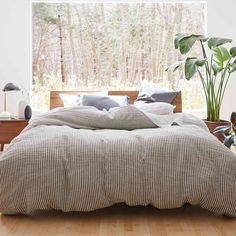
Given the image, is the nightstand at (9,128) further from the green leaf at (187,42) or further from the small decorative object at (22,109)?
the green leaf at (187,42)

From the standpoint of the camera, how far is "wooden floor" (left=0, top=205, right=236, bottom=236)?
2.62 m

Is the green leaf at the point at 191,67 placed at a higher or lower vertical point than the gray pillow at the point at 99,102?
higher

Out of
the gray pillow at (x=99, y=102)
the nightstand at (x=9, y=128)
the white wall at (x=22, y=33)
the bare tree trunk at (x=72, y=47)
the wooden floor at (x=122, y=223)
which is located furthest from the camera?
the bare tree trunk at (x=72, y=47)

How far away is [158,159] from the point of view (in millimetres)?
2916

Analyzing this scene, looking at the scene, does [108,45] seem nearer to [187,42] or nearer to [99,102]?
[99,102]

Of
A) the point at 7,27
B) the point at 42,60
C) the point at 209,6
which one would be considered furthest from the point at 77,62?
the point at 209,6

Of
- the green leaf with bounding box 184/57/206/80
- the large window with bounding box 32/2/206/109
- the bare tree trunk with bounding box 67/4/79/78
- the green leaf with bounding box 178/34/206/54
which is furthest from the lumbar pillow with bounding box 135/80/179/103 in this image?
the bare tree trunk with bounding box 67/4/79/78

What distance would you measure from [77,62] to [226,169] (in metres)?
4.44

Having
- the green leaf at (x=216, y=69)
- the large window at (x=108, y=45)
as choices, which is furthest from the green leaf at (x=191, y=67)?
the large window at (x=108, y=45)

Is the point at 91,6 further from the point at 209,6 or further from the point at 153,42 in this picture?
the point at 209,6

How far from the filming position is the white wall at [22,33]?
6.66m

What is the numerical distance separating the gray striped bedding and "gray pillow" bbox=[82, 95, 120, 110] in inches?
105

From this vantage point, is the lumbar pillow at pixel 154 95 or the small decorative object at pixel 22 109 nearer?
the lumbar pillow at pixel 154 95

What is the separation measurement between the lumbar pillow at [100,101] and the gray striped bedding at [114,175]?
Result: 2.66 meters
